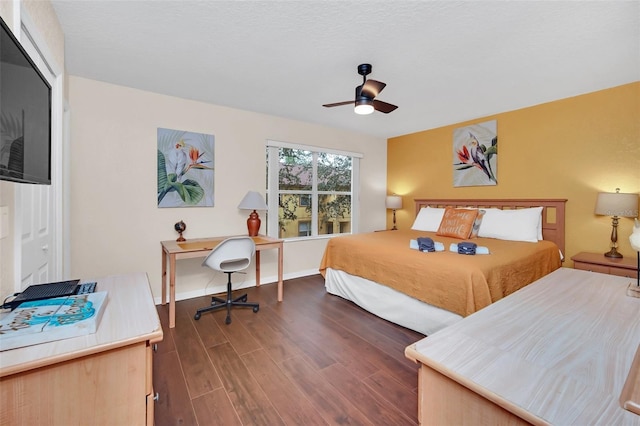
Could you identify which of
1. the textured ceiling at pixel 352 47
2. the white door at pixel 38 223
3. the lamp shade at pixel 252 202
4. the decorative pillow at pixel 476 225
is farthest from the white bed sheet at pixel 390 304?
the white door at pixel 38 223

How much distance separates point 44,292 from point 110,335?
514 millimetres

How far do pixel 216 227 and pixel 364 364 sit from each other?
240 cm

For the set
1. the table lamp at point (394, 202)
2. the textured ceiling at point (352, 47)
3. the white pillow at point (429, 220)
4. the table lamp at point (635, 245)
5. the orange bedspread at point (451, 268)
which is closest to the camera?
the table lamp at point (635, 245)

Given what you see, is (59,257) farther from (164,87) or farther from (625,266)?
(625,266)

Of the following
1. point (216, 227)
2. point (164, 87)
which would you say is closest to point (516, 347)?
point (216, 227)

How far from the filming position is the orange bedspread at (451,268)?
205cm

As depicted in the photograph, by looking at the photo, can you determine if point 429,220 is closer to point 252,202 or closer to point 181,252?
point 252,202

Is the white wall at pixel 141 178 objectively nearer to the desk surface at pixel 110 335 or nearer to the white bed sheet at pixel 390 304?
the white bed sheet at pixel 390 304

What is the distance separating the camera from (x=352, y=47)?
2.12m

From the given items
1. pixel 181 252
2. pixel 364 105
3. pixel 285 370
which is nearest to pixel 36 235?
pixel 181 252

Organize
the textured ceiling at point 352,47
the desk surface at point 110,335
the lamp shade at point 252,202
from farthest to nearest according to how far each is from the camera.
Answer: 1. the lamp shade at point 252,202
2. the textured ceiling at point 352,47
3. the desk surface at point 110,335

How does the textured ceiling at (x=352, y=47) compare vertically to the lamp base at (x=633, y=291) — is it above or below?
above

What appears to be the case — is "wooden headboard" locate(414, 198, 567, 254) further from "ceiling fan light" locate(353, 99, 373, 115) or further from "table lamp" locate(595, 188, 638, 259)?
"ceiling fan light" locate(353, 99, 373, 115)

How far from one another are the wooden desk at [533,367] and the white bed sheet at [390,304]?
1.08 m
